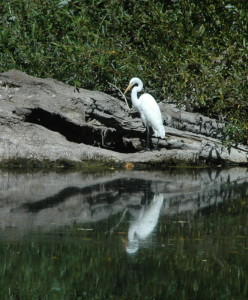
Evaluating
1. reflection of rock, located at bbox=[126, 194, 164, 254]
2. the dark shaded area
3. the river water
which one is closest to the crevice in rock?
the dark shaded area

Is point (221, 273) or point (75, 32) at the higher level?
point (75, 32)

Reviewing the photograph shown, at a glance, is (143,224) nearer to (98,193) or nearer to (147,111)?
(98,193)

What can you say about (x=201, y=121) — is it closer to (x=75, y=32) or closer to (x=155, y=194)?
(x=75, y=32)

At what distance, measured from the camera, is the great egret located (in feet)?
53.2

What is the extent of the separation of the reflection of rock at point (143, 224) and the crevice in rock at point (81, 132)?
A: 6.46 metres

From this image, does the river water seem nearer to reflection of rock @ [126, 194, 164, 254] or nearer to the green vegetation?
reflection of rock @ [126, 194, 164, 254]

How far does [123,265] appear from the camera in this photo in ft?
20.5

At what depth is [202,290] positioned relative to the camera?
5.55m

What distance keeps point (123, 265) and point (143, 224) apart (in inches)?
84.6

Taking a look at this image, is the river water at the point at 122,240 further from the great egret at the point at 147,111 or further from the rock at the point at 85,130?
the great egret at the point at 147,111

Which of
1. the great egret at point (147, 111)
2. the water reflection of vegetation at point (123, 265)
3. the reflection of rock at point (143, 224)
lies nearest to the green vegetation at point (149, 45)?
the great egret at point (147, 111)

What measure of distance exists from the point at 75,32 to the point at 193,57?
9.00 ft

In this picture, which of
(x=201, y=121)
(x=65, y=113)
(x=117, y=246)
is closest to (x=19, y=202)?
(x=117, y=246)

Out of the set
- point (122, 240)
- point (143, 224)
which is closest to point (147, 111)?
point (143, 224)
